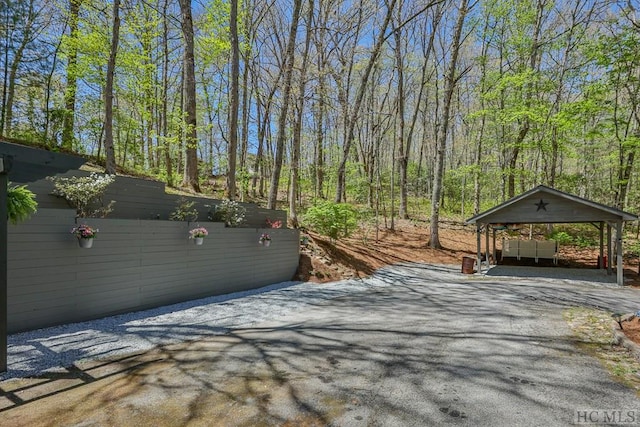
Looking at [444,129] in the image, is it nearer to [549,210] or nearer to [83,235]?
[549,210]

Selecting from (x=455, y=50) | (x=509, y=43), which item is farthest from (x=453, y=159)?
(x=455, y=50)

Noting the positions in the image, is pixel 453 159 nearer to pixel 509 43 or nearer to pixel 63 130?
pixel 509 43

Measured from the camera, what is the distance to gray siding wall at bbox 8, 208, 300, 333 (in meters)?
3.92

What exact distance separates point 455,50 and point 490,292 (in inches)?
373

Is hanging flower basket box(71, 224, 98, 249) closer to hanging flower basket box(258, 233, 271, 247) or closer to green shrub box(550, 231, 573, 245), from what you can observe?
hanging flower basket box(258, 233, 271, 247)

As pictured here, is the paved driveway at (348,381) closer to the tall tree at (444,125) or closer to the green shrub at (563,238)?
the tall tree at (444,125)

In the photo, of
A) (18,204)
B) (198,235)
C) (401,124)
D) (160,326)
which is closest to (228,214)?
(198,235)

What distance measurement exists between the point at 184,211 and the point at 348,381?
4.77 m

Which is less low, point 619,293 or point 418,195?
point 418,195

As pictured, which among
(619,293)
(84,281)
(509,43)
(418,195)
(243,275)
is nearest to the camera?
(84,281)

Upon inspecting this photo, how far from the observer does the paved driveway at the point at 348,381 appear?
2.36 meters

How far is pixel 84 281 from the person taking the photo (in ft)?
14.7

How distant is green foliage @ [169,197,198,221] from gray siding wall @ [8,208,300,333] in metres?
0.33

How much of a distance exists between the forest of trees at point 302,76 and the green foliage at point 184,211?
2.40m
